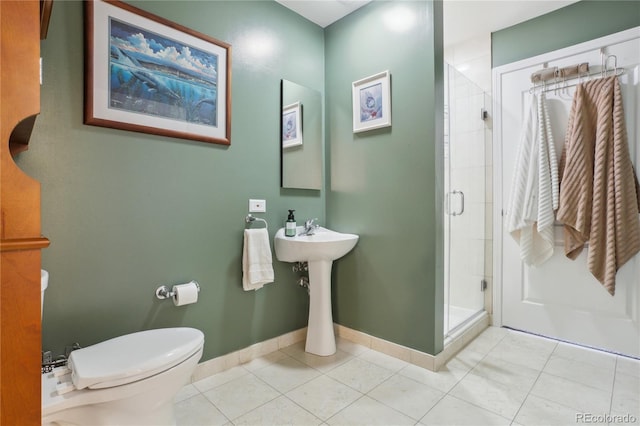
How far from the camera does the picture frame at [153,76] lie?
1.47 metres

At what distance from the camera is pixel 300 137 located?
234 cm

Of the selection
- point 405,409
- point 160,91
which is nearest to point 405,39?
point 160,91

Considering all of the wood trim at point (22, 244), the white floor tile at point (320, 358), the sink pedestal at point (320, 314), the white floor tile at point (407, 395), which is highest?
the wood trim at point (22, 244)

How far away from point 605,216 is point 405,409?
183cm

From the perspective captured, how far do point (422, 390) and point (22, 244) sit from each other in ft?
6.04

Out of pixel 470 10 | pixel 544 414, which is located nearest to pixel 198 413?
pixel 544 414

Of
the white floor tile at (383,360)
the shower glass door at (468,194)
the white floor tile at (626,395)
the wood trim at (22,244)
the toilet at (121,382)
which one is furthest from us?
the shower glass door at (468,194)

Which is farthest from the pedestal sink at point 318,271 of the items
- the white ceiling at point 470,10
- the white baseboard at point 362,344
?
the white ceiling at point 470,10

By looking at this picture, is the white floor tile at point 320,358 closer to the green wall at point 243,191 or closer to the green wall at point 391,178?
the green wall at point 243,191

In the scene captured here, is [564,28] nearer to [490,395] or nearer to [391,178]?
[391,178]

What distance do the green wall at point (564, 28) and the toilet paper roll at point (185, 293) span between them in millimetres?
2943

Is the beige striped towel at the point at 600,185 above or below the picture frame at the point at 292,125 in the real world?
below

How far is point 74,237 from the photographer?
1.43m

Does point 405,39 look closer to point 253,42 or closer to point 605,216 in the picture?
point 253,42
